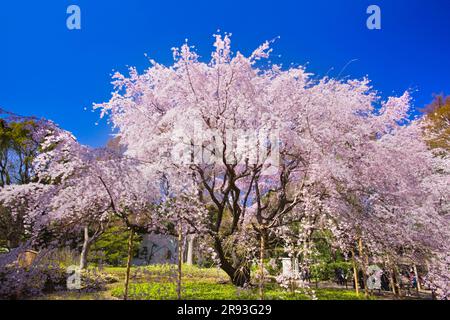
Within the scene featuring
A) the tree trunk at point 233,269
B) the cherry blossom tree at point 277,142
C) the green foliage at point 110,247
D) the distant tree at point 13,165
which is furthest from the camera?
the green foliage at point 110,247

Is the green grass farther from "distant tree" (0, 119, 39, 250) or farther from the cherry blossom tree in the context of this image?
"distant tree" (0, 119, 39, 250)

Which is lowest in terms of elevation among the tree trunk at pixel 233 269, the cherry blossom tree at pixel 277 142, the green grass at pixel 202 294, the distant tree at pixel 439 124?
the green grass at pixel 202 294

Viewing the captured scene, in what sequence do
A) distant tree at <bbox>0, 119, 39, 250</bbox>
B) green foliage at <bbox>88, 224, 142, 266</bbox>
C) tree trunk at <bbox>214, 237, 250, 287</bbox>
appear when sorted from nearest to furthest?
tree trunk at <bbox>214, 237, 250, 287</bbox> → distant tree at <bbox>0, 119, 39, 250</bbox> → green foliage at <bbox>88, 224, 142, 266</bbox>

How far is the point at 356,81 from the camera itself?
349 inches

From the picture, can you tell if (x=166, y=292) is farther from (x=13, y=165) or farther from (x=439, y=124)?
(x=439, y=124)

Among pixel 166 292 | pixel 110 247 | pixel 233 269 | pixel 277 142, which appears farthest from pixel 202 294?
pixel 110 247

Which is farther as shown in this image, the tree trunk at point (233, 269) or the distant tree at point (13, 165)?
the distant tree at point (13, 165)

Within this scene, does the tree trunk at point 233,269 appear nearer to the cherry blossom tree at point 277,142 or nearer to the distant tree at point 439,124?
the cherry blossom tree at point 277,142

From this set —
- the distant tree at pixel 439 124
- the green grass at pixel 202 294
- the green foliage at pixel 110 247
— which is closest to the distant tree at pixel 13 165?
the green foliage at pixel 110 247

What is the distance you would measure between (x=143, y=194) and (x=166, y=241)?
15.5 m

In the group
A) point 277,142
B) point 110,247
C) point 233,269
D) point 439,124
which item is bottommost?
point 233,269

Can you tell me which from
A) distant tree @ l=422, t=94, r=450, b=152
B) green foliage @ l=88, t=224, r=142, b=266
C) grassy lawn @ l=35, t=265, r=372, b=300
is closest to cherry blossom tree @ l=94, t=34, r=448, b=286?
grassy lawn @ l=35, t=265, r=372, b=300
